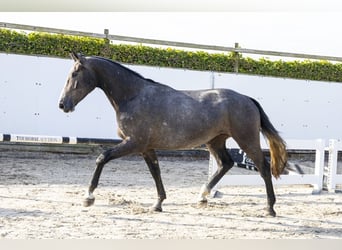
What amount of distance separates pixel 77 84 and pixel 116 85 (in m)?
0.38

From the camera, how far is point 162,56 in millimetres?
9438

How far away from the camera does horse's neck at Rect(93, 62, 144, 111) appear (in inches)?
171

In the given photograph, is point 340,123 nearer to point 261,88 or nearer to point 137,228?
point 261,88

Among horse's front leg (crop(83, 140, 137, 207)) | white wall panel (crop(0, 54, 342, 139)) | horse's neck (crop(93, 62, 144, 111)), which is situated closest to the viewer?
horse's front leg (crop(83, 140, 137, 207))

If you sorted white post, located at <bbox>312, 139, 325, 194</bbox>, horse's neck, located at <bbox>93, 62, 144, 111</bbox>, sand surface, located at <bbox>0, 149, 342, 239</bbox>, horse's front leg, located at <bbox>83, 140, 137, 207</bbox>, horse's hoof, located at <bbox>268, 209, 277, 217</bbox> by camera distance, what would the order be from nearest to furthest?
sand surface, located at <bbox>0, 149, 342, 239</bbox> → horse's front leg, located at <bbox>83, 140, 137, 207</bbox> → horse's neck, located at <bbox>93, 62, 144, 111</bbox> → horse's hoof, located at <bbox>268, 209, 277, 217</bbox> → white post, located at <bbox>312, 139, 325, 194</bbox>

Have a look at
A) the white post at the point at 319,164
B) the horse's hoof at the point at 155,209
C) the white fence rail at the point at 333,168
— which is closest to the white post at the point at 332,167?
the white fence rail at the point at 333,168

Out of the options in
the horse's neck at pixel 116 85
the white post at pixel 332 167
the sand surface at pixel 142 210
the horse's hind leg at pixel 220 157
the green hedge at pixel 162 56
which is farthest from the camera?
the green hedge at pixel 162 56

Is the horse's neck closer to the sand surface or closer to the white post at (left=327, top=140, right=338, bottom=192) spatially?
the sand surface

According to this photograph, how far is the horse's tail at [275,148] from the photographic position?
4.69 m

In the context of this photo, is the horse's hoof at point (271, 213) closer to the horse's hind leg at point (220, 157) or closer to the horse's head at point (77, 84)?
the horse's hind leg at point (220, 157)

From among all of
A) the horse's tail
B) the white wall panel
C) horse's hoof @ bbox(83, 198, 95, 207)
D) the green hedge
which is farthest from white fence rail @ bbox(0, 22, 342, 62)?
horse's hoof @ bbox(83, 198, 95, 207)

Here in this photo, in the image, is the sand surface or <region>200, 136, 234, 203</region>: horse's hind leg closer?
the sand surface

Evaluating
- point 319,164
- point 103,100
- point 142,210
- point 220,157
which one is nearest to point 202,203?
point 220,157

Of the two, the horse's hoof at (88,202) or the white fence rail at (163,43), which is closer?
the horse's hoof at (88,202)
